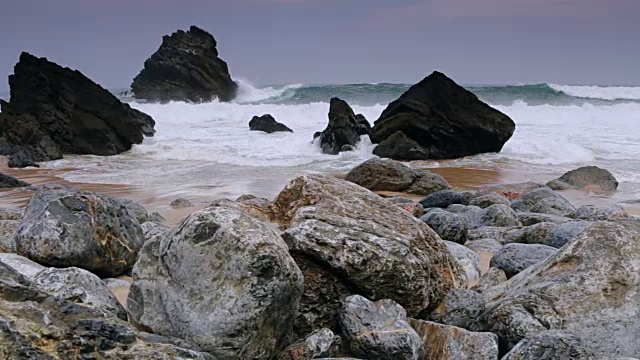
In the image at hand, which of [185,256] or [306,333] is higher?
[185,256]

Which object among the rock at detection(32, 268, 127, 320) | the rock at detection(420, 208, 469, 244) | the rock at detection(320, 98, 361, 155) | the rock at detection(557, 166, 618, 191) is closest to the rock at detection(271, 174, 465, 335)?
the rock at detection(32, 268, 127, 320)

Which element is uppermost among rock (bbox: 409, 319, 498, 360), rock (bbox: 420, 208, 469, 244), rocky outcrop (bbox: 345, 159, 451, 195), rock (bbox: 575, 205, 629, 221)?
rock (bbox: 409, 319, 498, 360)

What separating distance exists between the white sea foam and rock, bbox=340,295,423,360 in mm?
41509

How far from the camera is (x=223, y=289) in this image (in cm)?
305

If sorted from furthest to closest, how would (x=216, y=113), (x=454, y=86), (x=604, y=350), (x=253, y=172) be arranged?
(x=216, y=113)
(x=454, y=86)
(x=253, y=172)
(x=604, y=350)

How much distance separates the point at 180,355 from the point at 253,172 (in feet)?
38.4

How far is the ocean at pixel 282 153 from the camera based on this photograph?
13547mm

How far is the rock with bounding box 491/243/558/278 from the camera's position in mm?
4980

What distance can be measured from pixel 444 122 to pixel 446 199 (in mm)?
8681

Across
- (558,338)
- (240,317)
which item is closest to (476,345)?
(558,338)

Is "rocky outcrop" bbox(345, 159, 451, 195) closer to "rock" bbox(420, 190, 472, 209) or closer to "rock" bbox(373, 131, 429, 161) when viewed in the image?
"rock" bbox(420, 190, 472, 209)

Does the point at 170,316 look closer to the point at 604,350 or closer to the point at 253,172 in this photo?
the point at 604,350

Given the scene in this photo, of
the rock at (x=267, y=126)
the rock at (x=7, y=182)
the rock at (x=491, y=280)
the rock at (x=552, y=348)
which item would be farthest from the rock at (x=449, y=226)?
the rock at (x=267, y=126)

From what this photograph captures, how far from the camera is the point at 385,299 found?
377 centimetres
